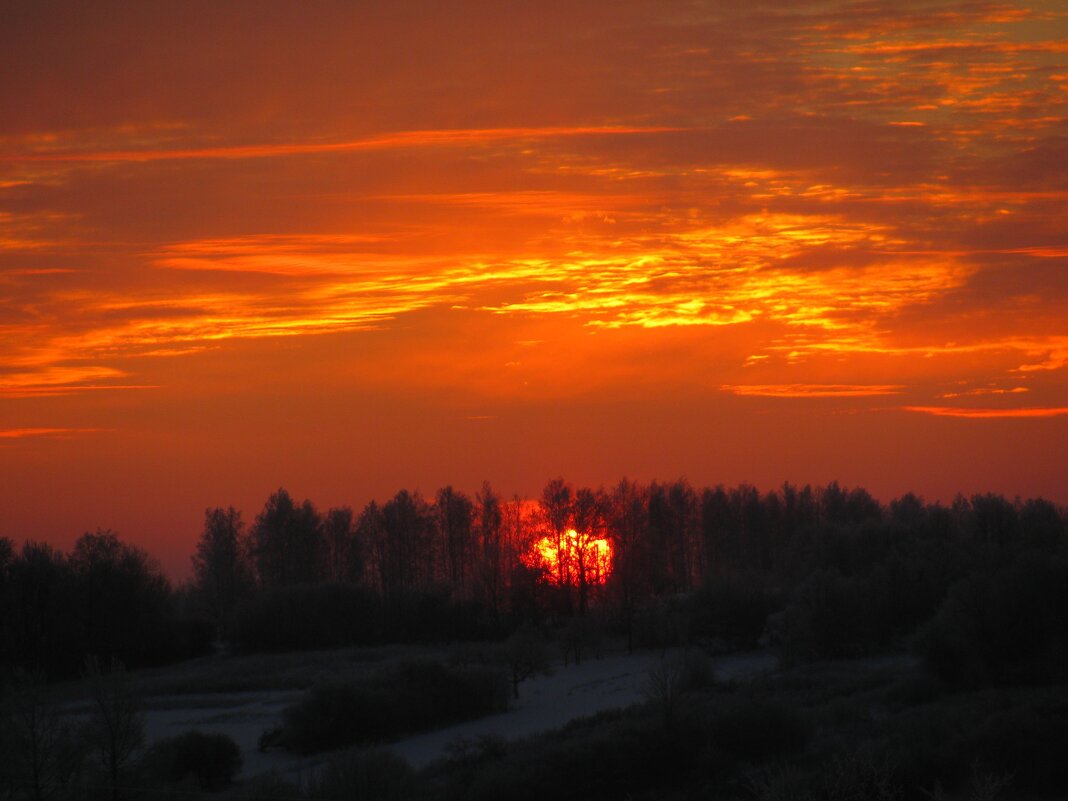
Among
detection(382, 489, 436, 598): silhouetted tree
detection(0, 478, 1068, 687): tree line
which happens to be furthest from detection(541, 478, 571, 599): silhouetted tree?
detection(382, 489, 436, 598): silhouetted tree

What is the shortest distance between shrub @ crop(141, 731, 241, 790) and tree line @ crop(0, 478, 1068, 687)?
16.6 feet

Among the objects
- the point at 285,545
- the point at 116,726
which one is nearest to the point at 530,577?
the point at 285,545

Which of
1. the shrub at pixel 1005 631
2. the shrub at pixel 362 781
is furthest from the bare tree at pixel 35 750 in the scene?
the shrub at pixel 1005 631

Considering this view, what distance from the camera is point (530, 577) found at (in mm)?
73000

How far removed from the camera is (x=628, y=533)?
291ft

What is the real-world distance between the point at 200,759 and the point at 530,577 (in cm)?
4384

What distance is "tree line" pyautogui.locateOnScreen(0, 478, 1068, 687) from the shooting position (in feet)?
159

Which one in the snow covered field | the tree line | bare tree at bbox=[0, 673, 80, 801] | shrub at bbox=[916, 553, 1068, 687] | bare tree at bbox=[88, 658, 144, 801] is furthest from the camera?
the tree line

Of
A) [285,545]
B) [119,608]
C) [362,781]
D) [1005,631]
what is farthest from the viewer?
[285,545]

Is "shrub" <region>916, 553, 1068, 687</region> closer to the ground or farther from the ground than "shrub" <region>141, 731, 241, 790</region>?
farther from the ground

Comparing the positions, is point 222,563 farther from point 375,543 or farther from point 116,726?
point 116,726

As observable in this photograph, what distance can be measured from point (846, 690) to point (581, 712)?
32.8 ft

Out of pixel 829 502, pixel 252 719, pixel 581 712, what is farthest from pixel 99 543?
pixel 829 502

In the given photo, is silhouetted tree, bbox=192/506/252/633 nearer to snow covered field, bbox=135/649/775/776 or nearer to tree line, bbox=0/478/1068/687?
tree line, bbox=0/478/1068/687
